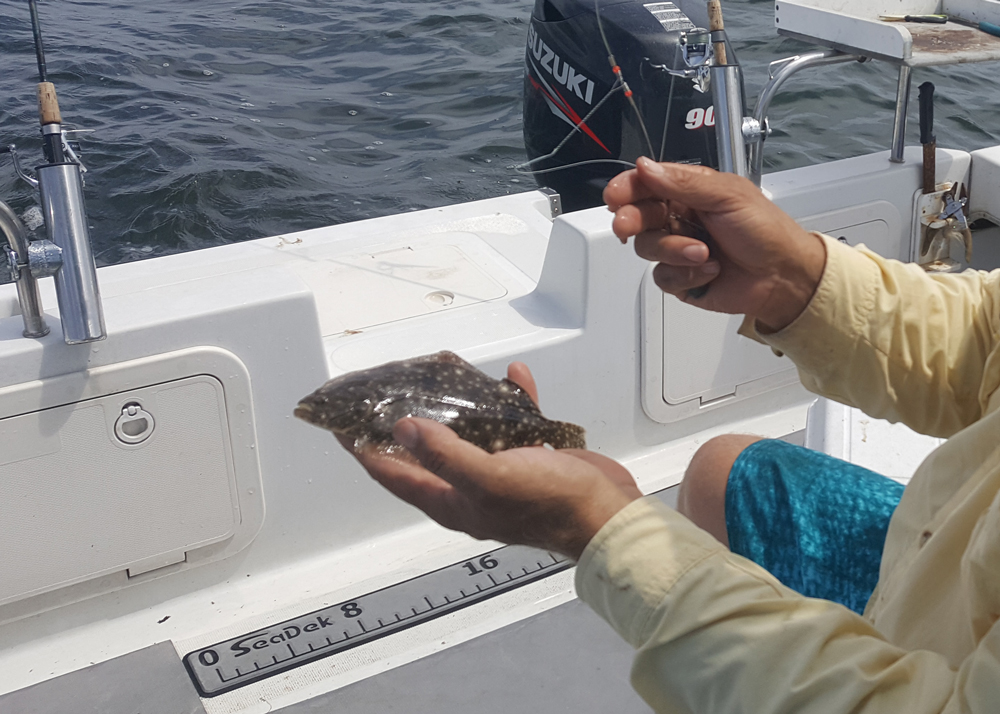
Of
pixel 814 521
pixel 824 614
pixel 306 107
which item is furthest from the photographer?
pixel 306 107

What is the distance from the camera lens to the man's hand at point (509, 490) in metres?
1.11

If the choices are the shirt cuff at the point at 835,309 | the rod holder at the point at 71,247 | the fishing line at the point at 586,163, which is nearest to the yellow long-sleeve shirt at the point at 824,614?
the shirt cuff at the point at 835,309

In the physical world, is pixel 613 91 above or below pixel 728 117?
below

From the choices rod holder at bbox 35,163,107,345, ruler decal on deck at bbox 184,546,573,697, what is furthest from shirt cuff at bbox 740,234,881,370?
rod holder at bbox 35,163,107,345

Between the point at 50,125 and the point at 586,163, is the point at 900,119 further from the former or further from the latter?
the point at 50,125

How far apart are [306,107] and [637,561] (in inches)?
278

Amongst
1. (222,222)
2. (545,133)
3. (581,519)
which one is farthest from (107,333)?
(222,222)

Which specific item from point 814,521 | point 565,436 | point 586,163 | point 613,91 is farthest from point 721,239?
point 586,163

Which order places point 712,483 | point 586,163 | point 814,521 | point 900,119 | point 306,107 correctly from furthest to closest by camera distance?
point 306,107 → point 586,163 → point 900,119 → point 712,483 → point 814,521

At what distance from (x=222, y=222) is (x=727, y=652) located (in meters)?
5.44

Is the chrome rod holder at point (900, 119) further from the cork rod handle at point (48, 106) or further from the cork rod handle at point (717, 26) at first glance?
the cork rod handle at point (48, 106)

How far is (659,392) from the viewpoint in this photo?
8.94ft

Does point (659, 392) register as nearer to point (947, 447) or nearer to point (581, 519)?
point (947, 447)

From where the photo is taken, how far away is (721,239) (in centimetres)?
152
